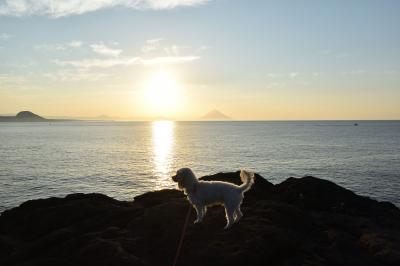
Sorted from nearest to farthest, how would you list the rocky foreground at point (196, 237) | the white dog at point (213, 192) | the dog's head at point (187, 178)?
the rocky foreground at point (196, 237), the white dog at point (213, 192), the dog's head at point (187, 178)

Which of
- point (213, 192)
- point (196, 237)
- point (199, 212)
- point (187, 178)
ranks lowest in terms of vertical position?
point (196, 237)

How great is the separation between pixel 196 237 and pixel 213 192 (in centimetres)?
167

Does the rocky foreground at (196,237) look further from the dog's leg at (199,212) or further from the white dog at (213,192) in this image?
the white dog at (213,192)

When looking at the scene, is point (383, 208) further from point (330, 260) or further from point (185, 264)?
point (185, 264)

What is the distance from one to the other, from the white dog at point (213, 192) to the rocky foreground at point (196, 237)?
0.54 m

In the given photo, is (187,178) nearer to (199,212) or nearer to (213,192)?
(213,192)

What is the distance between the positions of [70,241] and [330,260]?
8.05m

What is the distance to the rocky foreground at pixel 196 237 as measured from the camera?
34.1 ft

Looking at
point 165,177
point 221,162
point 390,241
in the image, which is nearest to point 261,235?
point 390,241

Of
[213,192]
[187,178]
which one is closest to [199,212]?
[213,192]

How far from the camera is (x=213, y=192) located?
40.0 ft

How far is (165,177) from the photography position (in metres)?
49.8

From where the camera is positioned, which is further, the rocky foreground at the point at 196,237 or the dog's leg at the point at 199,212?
the dog's leg at the point at 199,212

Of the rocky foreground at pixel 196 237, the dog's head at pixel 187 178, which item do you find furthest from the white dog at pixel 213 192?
the rocky foreground at pixel 196 237
